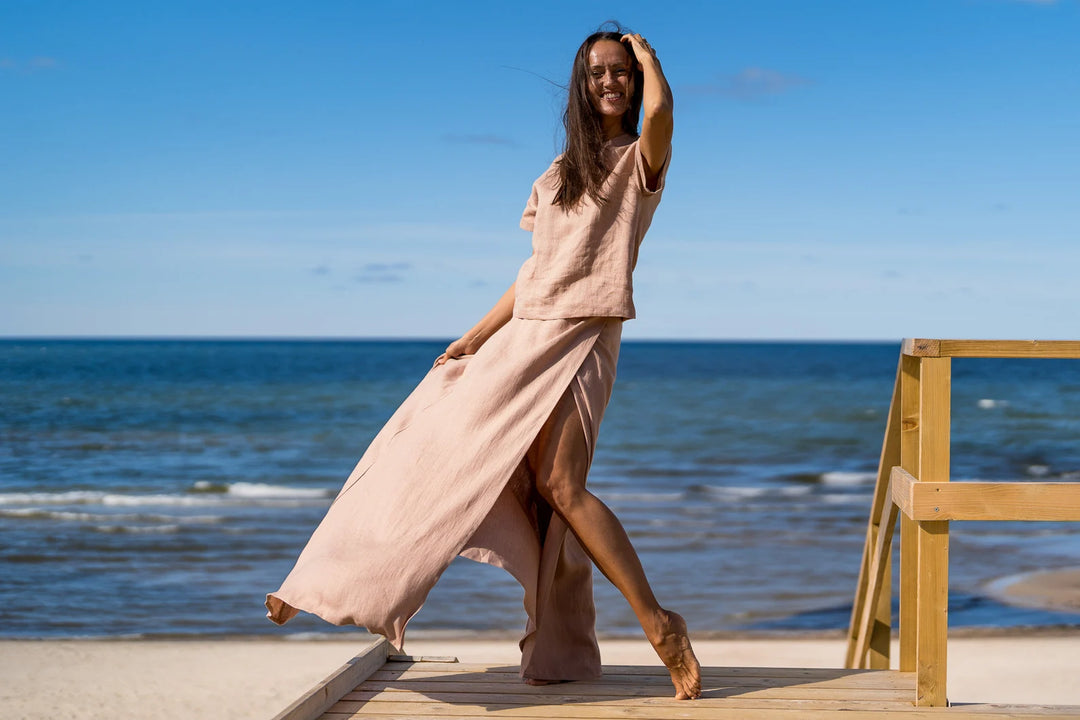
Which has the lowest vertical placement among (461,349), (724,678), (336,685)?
(336,685)

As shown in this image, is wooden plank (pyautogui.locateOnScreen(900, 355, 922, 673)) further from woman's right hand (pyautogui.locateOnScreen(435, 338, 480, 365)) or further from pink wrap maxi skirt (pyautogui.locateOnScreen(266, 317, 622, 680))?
woman's right hand (pyautogui.locateOnScreen(435, 338, 480, 365))

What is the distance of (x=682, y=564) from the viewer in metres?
8.38

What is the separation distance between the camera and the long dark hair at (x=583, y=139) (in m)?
2.77

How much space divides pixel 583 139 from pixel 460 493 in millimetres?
958

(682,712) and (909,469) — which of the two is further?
(909,469)

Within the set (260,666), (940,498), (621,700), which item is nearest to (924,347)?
(940,498)

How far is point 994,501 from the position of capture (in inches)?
101

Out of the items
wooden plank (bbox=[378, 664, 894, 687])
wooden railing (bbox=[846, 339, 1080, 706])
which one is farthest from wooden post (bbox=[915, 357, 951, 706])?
wooden plank (bbox=[378, 664, 894, 687])

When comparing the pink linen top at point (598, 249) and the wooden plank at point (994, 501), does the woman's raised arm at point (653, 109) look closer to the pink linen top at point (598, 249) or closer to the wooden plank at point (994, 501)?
the pink linen top at point (598, 249)

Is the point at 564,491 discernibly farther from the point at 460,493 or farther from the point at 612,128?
the point at 612,128

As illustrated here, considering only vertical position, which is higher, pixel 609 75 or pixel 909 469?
pixel 609 75

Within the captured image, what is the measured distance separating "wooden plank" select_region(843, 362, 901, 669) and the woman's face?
1.07 metres

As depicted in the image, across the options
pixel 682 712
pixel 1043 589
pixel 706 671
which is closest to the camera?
pixel 682 712

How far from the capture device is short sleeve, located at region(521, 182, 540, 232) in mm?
2928
